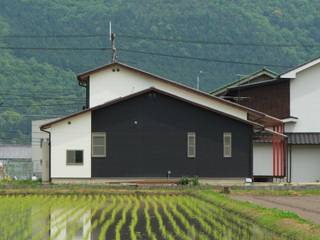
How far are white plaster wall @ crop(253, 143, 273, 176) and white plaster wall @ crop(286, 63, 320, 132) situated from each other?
162cm

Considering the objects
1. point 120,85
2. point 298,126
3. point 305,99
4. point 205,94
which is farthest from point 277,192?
point 120,85

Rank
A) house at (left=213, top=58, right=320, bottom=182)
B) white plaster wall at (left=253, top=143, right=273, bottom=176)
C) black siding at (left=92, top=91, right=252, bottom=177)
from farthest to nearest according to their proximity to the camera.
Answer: white plaster wall at (left=253, top=143, right=273, bottom=176) → house at (left=213, top=58, right=320, bottom=182) → black siding at (left=92, top=91, right=252, bottom=177)

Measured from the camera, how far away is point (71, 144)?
35781mm

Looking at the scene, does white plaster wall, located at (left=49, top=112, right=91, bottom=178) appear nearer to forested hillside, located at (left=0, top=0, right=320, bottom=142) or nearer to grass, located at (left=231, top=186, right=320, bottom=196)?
grass, located at (left=231, top=186, right=320, bottom=196)

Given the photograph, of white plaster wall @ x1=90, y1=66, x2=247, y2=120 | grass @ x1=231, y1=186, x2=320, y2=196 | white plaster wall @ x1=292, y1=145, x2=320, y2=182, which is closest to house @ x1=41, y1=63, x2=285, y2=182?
white plaster wall @ x1=90, y1=66, x2=247, y2=120

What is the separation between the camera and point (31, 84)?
293ft

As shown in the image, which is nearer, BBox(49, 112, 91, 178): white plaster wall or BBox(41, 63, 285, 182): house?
BBox(49, 112, 91, 178): white plaster wall

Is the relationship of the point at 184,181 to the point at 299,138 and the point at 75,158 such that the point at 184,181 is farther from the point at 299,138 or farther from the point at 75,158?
the point at 299,138

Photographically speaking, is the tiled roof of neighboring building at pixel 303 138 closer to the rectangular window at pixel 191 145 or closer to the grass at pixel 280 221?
the rectangular window at pixel 191 145

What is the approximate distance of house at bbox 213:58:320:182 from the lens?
131 ft

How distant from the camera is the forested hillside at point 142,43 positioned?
312 ft

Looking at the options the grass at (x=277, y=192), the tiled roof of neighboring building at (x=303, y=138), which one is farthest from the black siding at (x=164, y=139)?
the grass at (x=277, y=192)

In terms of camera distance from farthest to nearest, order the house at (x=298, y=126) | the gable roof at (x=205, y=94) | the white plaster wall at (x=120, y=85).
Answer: the house at (x=298, y=126), the white plaster wall at (x=120, y=85), the gable roof at (x=205, y=94)

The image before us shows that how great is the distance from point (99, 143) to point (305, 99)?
11.1 m
